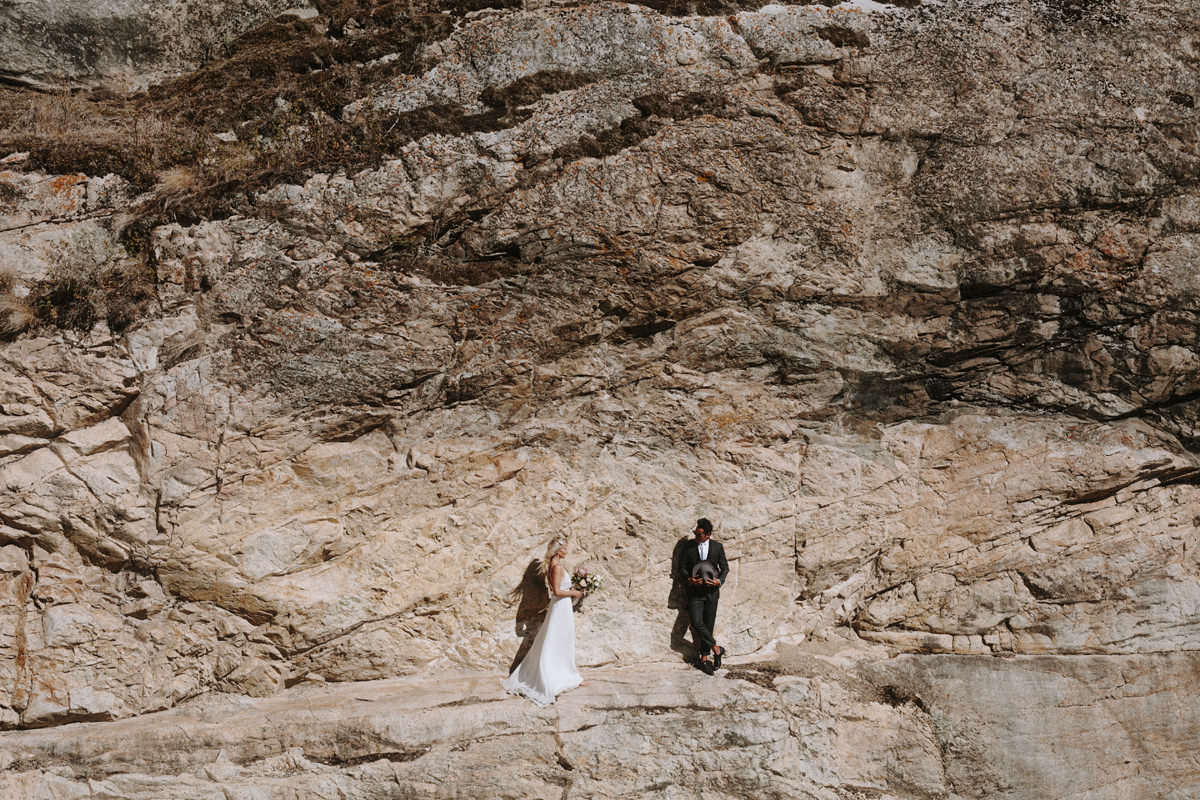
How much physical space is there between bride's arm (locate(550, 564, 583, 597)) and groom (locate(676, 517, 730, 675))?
1440 millimetres

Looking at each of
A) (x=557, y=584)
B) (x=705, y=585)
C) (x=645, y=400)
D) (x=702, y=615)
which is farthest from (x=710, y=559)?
(x=645, y=400)

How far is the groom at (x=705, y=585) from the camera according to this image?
10.6 metres

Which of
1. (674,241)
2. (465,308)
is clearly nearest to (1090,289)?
(674,241)

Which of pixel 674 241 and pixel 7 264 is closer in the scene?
pixel 7 264

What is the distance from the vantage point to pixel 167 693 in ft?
31.8

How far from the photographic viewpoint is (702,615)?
10.7 m

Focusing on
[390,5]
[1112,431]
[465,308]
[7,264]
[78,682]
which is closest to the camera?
[78,682]

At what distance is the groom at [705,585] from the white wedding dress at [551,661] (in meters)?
1.53

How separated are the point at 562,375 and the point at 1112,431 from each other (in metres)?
7.44

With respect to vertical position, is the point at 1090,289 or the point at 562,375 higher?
the point at 1090,289

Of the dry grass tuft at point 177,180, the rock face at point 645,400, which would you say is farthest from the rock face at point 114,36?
the dry grass tuft at point 177,180

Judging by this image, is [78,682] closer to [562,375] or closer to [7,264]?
[7,264]

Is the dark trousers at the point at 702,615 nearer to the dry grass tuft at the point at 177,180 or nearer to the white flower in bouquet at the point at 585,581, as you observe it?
the white flower in bouquet at the point at 585,581

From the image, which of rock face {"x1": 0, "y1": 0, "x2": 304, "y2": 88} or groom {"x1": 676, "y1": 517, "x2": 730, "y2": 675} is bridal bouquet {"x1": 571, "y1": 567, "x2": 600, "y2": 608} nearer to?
groom {"x1": 676, "y1": 517, "x2": 730, "y2": 675}
